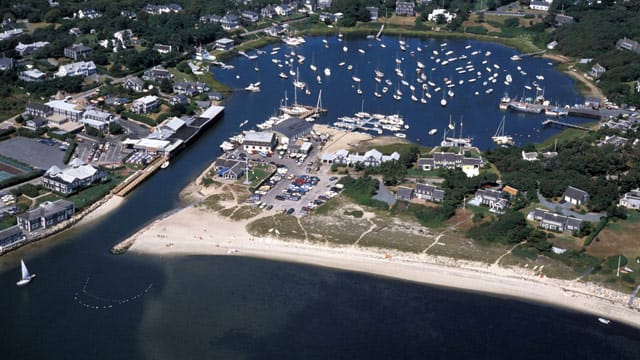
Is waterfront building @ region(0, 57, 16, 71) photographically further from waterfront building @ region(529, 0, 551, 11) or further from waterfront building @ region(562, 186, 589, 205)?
waterfront building @ region(529, 0, 551, 11)

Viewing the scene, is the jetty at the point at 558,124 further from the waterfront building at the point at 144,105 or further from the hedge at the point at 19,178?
the hedge at the point at 19,178

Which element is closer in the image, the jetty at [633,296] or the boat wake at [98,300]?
the boat wake at [98,300]

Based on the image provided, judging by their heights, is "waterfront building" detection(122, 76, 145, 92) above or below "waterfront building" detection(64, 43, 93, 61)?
below

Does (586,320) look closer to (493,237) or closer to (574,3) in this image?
(493,237)

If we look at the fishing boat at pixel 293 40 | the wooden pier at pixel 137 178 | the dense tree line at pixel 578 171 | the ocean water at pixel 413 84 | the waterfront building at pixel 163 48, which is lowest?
the ocean water at pixel 413 84

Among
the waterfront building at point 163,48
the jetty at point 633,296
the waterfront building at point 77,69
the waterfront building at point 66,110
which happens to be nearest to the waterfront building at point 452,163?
the jetty at point 633,296

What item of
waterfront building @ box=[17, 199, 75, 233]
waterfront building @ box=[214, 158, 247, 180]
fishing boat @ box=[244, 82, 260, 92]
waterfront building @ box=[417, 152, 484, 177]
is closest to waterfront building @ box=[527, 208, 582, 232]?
waterfront building @ box=[417, 152, 484, 177]

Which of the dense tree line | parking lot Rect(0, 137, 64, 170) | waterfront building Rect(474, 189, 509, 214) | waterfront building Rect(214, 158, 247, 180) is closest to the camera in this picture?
waterfront building Rect(474, 189, 509, 214)

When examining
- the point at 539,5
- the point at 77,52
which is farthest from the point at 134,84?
the point at 539,5
